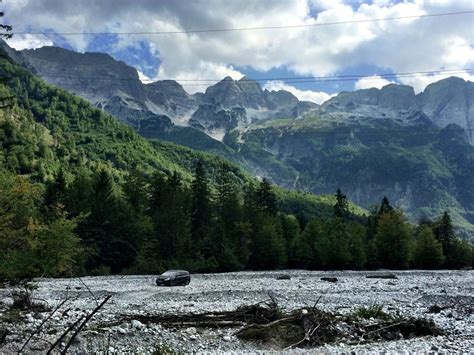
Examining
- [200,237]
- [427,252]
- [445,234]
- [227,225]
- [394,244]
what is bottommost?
[427,252]

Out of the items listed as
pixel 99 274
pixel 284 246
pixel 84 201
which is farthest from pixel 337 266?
pixel 84 201

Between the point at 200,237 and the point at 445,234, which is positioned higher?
the point at 200,237

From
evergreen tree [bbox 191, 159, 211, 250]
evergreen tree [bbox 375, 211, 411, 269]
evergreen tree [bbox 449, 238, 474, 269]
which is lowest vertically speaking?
evergreen tree [bbox 449, 238, 474, 269]

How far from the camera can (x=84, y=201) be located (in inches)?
2793

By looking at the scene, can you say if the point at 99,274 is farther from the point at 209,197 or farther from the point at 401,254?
the point at 401,254

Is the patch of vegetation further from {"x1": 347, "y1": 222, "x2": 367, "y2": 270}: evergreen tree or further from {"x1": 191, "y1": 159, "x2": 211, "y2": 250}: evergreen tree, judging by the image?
{"x1": 191, "y1": 159, "x2": 211, "y2": 250}: evergreen tree

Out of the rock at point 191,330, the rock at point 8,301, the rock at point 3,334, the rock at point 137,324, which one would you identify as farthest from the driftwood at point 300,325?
the rock at point 8,301

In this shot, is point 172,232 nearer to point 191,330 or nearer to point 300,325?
point 191,330

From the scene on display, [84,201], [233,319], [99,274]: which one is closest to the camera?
[233,319]

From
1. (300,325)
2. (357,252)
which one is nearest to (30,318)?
(300,325)

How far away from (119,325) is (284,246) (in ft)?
205

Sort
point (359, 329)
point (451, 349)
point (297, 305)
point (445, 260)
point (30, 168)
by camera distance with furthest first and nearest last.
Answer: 1. point (30, 168)
2. point (445, 260)
3. point (297, 305)
4. point (359, 329)
5. point (451, 349)

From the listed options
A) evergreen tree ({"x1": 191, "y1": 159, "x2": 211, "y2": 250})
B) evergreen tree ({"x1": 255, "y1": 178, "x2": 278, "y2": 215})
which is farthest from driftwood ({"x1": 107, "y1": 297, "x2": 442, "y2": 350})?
evergreen tree ({"x1": 255, "y1": 178, "x2": 278, "y2": 215})

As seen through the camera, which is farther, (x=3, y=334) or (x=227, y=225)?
(x=227, y=225)
